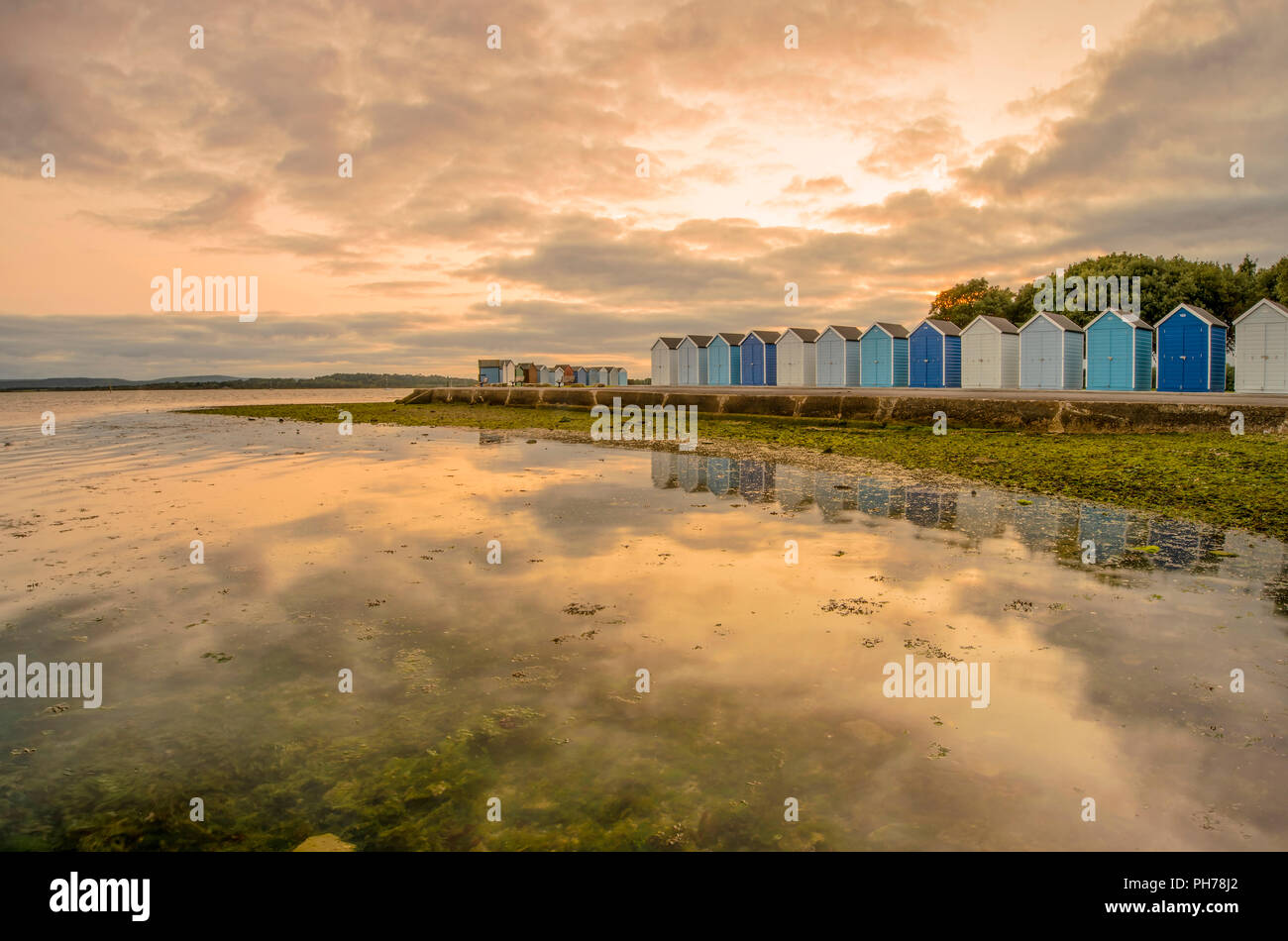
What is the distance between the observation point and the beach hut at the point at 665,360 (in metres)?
64.6

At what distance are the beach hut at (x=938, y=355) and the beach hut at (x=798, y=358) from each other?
8.06m

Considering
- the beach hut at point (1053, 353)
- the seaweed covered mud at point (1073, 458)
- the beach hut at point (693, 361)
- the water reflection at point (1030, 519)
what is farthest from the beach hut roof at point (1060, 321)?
the water reflection at point (1030, 519)

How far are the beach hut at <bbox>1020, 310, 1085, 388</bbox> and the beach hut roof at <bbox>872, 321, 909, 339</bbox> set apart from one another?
8444mm

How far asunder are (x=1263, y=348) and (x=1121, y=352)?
23.9ft

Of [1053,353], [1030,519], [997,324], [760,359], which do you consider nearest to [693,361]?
[760,359]

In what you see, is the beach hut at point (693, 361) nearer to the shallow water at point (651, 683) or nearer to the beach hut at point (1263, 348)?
the beach hut at point (1263, 348)

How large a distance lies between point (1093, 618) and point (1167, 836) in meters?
3.51

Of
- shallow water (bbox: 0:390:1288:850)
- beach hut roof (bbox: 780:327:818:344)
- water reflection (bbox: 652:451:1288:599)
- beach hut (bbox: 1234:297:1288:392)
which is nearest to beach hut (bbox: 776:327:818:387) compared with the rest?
beach hut roof (bbox: 780:327:818:344)

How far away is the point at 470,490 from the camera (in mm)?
15172

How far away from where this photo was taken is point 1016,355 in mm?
44375
